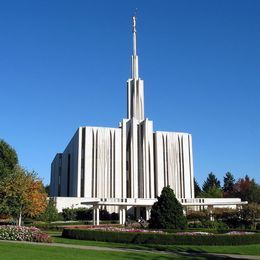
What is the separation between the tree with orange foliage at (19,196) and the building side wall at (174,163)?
33495 millimetres

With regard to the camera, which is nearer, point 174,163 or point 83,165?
point 83,165

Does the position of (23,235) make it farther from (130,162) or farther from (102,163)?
(130,162)

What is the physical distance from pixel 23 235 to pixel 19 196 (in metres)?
17.4

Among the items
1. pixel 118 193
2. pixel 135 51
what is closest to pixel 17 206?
pixel 118 193

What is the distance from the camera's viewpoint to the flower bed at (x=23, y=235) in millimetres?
22781

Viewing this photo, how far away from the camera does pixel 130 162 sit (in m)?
73.2

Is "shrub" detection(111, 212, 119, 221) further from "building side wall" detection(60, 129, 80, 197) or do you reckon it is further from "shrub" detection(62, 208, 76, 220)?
"building side wall" detection(60, 129, 80, 197)

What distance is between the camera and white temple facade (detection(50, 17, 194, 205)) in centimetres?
7062

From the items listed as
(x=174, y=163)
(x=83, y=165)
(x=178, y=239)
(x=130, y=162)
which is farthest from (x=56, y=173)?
(x=178, y=239)

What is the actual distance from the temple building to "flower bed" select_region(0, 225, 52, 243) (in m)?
43.4

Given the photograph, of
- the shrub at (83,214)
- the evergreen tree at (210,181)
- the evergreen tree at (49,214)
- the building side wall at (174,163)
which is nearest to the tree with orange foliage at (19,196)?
the evergreen tree at (49,214)

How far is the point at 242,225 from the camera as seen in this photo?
38906 millimetres

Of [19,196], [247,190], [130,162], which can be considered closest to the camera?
[19,196]

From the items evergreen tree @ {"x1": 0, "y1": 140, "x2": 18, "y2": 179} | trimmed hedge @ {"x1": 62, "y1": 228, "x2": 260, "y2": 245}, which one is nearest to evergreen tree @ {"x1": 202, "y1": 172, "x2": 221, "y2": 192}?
evergreen tree @ {"x1": 0, "y1": 140, "x2": 18, "y2": 179}
